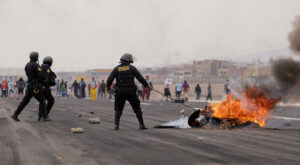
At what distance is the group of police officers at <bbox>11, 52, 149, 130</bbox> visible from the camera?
10.4m

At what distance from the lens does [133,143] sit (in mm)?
7875

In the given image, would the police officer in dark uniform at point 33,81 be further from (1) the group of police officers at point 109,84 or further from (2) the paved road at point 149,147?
(2) the paved road at point 149,147

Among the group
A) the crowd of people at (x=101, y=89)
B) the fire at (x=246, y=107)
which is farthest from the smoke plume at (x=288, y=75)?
the crowd of people at (x=101, y=89)

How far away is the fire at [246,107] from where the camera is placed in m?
10.3

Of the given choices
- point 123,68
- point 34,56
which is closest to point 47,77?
point 34,56

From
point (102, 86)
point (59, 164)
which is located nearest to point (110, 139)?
point (59, 164)

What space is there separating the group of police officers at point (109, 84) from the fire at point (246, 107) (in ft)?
6.40

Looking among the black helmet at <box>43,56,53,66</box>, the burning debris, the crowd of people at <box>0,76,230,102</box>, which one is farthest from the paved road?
the crowd of people at <box>0,76,230,102</box>

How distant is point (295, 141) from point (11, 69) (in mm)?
164512

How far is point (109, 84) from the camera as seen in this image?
10672mm

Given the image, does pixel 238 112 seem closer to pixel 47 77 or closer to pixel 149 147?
pixel 149 147

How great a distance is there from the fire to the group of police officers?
1.95 meters

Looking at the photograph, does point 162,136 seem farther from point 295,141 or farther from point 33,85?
point 33,85

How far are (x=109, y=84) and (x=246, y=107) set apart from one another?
3.46 meters
